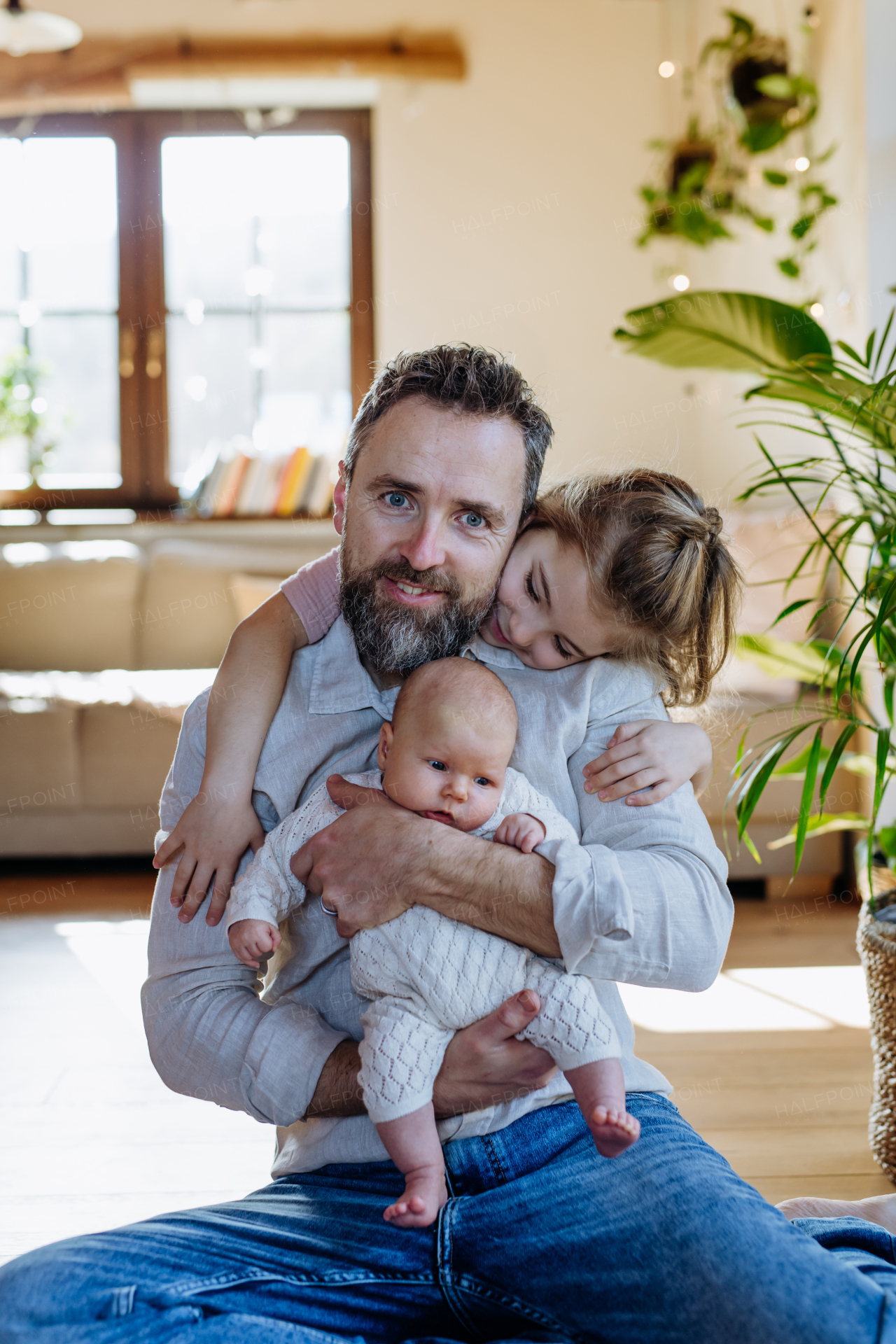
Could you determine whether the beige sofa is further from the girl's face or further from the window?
the girl's face

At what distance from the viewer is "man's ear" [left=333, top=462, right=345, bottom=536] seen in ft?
4.34

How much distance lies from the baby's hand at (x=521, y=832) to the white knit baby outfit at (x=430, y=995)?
0.09 metres

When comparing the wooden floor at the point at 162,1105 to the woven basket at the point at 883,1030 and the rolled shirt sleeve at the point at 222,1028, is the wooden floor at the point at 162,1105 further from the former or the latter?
the rolled shirt sleeve at the point at 222,1028

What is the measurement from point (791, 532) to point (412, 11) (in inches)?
117

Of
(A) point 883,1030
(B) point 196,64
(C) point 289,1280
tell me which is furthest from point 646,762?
(B) point 196,64

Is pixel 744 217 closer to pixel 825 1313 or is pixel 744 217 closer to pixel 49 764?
pixel 49 764

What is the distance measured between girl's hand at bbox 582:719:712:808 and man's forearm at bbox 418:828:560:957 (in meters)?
0.13

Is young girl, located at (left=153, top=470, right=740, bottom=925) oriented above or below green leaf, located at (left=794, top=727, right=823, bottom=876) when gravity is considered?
above

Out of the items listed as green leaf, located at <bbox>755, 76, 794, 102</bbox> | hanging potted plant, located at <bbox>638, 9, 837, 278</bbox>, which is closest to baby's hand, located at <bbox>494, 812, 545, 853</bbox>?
hanging potted plant, located at <bbox>638, 9, 837, 278</bbox>

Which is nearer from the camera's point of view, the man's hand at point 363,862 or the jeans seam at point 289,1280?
the jeans seam at point 289,1280

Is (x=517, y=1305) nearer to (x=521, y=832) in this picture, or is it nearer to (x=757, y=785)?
(x=521, y=832)

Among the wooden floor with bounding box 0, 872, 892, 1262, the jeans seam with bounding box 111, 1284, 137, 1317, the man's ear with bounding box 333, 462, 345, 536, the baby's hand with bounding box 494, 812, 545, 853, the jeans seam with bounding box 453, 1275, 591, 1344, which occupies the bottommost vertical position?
the wooden floor with bounding box 0, 872, 892, 1262

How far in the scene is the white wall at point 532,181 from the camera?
464cm

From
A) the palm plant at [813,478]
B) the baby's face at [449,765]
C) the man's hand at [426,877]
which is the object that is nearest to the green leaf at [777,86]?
the palm plant at [813,478]
